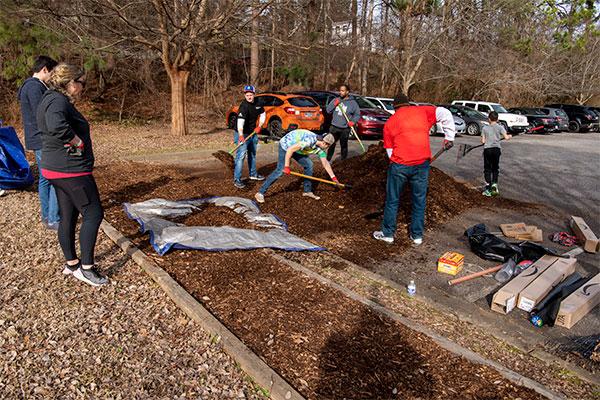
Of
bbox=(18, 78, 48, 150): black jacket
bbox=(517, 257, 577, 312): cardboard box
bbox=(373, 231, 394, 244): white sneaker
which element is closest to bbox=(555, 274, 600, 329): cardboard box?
bbox=(517, 257, 577, 312): cardboard box

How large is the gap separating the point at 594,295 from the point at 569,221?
3.24 metres

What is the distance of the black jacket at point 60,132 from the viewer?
3324mm

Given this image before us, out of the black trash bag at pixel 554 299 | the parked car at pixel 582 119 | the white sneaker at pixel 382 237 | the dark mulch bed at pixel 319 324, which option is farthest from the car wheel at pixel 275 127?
the parked car at pixel 582 119

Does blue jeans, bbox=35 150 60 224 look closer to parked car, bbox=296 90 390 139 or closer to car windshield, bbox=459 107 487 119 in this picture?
parked car, bbox=296 90 390 139

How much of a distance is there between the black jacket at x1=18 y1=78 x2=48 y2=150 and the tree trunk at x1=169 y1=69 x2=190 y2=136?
805 centimetres

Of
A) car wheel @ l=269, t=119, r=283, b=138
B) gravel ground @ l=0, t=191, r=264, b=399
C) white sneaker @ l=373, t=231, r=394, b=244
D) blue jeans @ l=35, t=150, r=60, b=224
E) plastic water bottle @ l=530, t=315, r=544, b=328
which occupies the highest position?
car wheel @ l=269, t=119, r=283, b=138

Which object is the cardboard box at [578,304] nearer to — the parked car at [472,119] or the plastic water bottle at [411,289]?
the plastic water bottle at [411,289]

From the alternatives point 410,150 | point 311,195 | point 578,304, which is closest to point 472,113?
point 311,195

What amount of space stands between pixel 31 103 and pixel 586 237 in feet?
22.3

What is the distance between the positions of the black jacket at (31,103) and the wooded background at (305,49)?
5551 millimetres

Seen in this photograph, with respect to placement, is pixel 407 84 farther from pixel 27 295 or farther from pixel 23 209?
pixel 27 295

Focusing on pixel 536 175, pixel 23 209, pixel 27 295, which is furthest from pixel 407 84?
pixel 27 295

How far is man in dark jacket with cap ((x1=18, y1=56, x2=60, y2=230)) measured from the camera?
15.2ft

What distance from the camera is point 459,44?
89.8 ft
